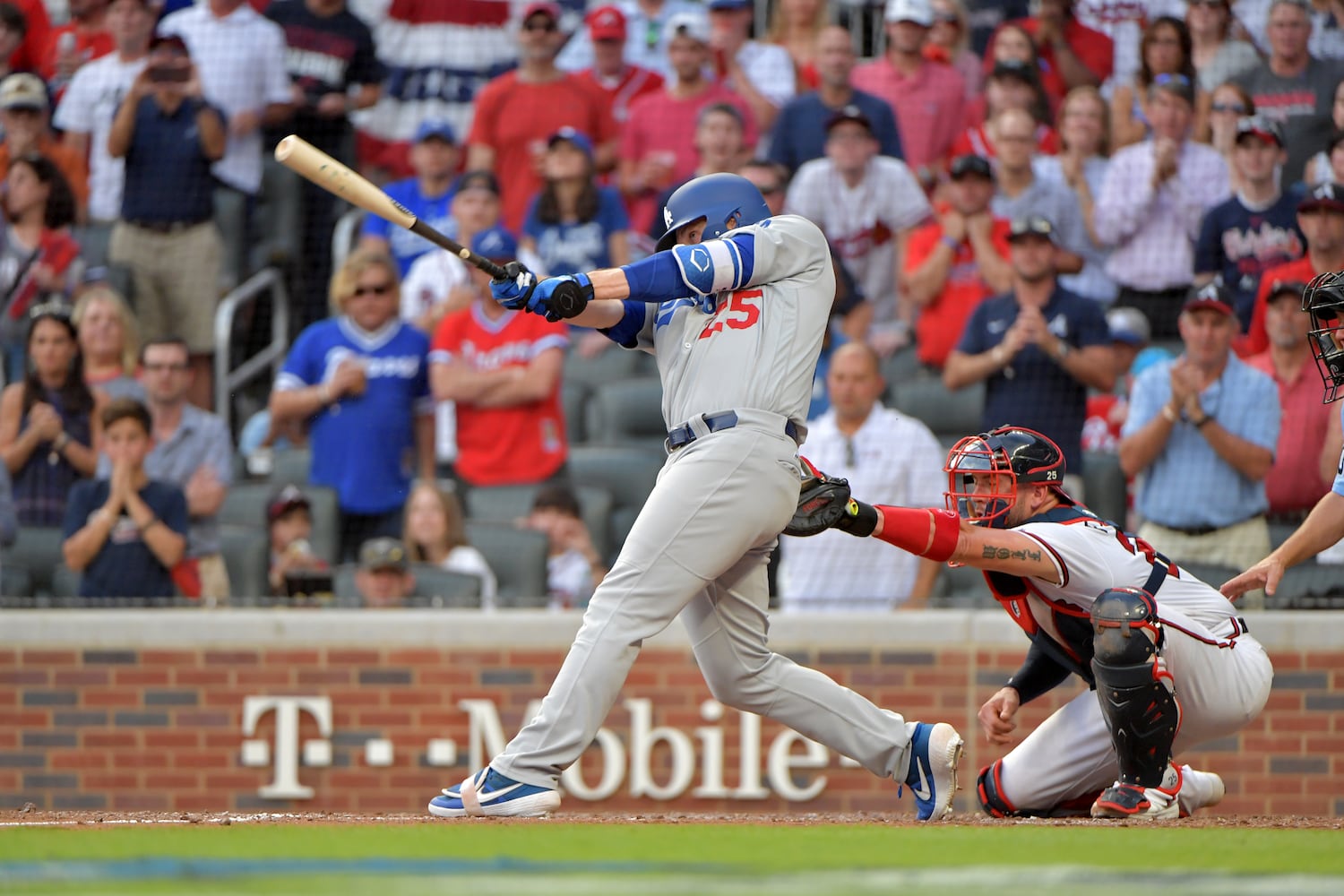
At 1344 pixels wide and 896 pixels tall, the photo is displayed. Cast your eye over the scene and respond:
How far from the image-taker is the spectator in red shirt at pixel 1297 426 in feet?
23.9

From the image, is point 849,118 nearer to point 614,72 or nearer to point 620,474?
point 614,72

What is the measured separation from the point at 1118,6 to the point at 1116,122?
29.2 inches

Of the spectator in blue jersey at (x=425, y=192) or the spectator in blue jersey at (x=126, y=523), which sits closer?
the spectator in blue jersey at (x=126, y=523)

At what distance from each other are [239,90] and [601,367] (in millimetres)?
2496

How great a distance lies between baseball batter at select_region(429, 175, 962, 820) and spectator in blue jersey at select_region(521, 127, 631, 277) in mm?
3935

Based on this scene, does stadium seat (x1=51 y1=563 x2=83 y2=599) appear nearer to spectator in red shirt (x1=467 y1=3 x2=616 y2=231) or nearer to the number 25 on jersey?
spectator in red shirt (x1=467 y1=3 x2=616 y2=231)

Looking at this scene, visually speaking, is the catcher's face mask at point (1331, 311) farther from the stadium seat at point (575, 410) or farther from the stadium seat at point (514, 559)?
the stadium seat at point (575, 410)

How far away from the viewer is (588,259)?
9023 millimetres

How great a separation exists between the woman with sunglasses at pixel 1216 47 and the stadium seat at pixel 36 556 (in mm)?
5950

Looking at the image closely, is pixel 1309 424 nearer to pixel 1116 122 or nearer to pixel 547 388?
pixel 1116 122

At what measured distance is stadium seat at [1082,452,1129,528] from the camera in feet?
25.4

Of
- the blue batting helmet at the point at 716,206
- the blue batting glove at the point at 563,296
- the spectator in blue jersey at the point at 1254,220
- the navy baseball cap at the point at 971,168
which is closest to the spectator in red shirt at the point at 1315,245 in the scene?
the spectator in blue jersey at the point at 1254,220

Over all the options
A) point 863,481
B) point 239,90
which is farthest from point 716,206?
point 239,90

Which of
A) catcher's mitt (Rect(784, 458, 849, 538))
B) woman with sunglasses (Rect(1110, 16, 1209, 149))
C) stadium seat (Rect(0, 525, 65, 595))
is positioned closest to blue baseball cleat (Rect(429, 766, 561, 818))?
catcher's mitt (Rect(784, 458, 849, 538))
